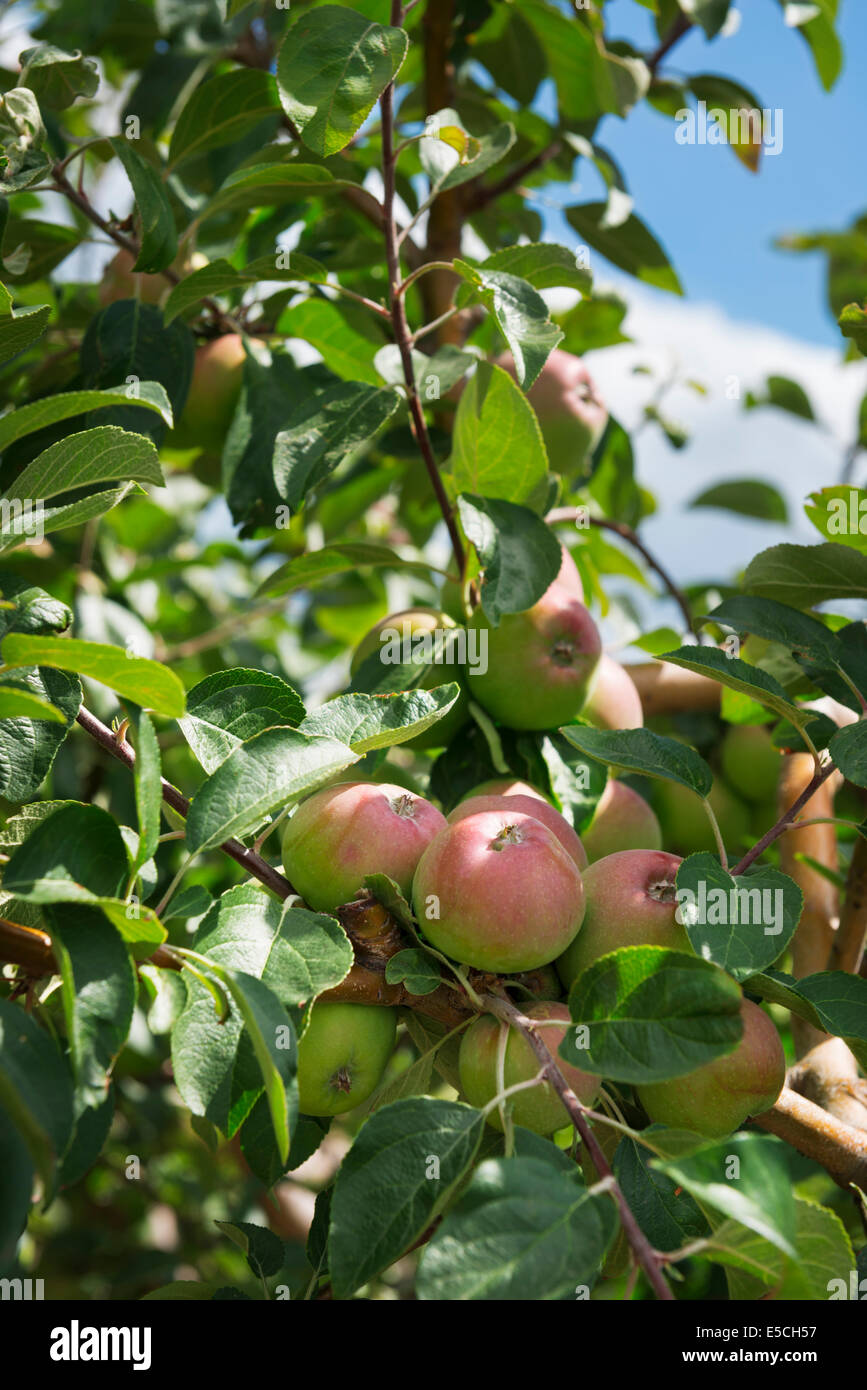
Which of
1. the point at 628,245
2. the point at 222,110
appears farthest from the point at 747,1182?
the point at 628,245

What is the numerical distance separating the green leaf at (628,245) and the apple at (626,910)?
4.11 ft

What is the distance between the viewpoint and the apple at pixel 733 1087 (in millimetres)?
859

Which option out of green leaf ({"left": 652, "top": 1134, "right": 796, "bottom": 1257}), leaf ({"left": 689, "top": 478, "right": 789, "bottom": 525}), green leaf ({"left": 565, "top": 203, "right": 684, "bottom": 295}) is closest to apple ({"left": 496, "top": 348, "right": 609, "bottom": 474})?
green leaf ({"left": 565, "top": 203, "right": 684, "bottom": 295})

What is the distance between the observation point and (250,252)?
5.28ft

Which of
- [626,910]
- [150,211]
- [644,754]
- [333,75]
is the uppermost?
[333,75]

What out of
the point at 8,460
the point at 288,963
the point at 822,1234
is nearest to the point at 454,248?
the point at 8,460

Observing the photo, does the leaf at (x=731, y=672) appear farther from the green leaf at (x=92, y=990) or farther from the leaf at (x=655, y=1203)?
the green leaf at (x=92, y=990)

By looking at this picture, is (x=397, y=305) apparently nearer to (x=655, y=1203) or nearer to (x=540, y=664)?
(x=540, y=664)

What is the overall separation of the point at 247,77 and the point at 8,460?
575 millimetres

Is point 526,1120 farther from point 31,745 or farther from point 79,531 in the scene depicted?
point 79,531

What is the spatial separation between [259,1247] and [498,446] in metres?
0.83

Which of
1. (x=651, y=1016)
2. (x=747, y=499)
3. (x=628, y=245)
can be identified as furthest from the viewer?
(x=747, y=499)

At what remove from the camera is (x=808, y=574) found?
1.16 metres

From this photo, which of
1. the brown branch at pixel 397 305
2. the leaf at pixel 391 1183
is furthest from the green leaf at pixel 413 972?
the brown branch at pixel 397 305
